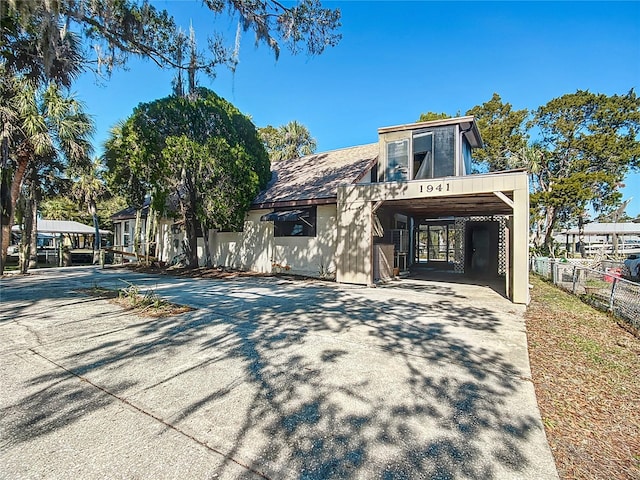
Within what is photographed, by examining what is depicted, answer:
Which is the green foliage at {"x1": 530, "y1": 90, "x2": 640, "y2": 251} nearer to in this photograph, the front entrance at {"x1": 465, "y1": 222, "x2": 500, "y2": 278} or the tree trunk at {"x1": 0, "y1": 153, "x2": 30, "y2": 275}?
the front entrance at {"x1": 465, "y1": 222, "x2": 500, "y2": 278}

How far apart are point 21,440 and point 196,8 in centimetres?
770

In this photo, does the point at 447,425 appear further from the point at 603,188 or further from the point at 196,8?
the point at 603,188

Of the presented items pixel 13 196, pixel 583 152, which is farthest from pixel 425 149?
pixel 583 152

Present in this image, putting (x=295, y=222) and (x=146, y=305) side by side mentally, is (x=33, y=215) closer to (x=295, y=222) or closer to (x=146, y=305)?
(x=295, y=222)

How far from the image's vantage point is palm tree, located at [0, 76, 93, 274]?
33.0 ft

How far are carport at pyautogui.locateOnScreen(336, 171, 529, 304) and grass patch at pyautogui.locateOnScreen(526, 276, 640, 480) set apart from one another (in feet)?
8.05

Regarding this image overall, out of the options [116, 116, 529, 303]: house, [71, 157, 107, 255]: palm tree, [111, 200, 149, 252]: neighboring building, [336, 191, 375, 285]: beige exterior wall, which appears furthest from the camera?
[111, 200, 149, 252]: neighboring building

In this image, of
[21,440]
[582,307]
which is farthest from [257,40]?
[582,307]

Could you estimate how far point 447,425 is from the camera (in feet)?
8.50

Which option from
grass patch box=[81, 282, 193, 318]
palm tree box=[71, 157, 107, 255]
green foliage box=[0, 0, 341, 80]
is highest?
green foliage box=[0, 0, 341, 80]

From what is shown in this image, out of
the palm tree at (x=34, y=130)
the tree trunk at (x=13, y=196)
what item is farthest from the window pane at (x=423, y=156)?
the tree trunk at (x=13, y=196)

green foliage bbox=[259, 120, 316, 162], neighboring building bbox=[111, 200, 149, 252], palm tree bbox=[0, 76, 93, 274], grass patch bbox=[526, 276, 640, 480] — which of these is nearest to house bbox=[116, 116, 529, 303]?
grass patch bbox=[526, 276, 640, 480]

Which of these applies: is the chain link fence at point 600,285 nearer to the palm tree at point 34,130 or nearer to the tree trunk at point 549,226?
the tree trunk at point 549,226

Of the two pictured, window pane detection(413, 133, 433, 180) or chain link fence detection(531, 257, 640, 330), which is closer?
chain link fence detection(531, 257, 640, 330)
